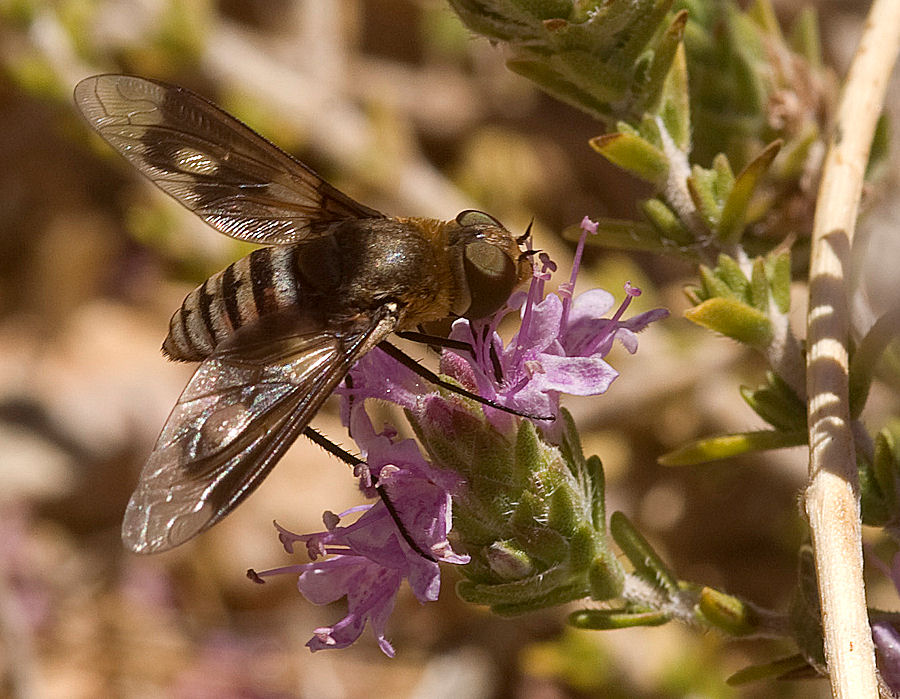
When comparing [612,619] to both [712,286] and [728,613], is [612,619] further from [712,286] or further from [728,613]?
[712,286]

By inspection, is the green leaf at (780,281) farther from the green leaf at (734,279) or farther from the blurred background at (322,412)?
the blurred background at (322,412)

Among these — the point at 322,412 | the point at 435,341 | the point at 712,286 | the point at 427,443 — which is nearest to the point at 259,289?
the point at 435,341

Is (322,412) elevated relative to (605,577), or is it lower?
lower

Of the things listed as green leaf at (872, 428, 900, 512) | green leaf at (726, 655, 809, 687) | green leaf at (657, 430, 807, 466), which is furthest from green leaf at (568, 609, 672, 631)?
green leaf at (872, 428, 900, 512)

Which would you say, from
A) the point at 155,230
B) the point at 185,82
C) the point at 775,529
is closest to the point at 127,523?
the point at 155,230

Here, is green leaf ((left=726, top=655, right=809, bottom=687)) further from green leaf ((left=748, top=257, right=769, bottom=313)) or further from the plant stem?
green leaf ((left=748, top=257, right=769, bottom=313))

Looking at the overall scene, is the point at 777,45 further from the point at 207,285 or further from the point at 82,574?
the point at 82,574

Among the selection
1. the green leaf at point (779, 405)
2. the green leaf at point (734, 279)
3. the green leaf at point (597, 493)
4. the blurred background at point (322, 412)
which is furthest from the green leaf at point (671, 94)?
the blurred background at point (322, 412)
